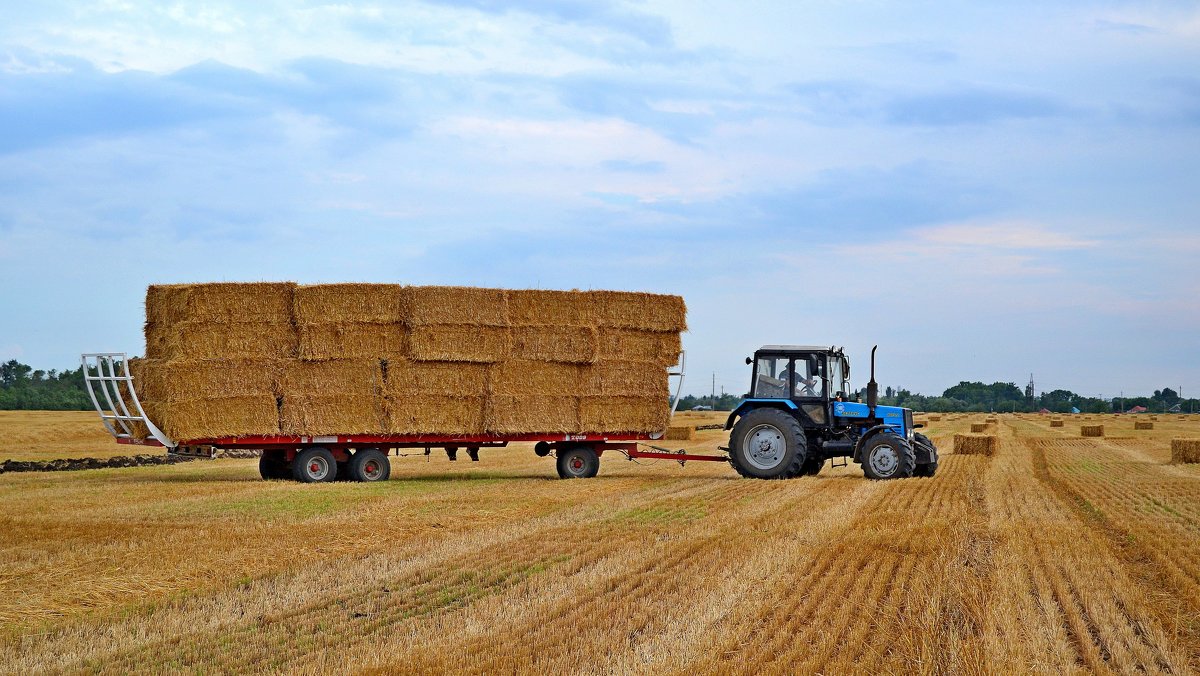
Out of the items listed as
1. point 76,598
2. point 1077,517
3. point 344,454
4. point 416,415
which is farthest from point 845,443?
point 76,598

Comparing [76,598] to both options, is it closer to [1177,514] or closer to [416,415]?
[416,415]

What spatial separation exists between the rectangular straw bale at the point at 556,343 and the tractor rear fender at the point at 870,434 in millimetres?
4645

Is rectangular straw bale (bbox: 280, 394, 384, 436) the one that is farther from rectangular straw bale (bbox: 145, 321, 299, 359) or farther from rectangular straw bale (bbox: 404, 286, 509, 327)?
rectangular straw bale (bbox: 404, 286, 509, 327)

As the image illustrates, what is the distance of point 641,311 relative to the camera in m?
19.3

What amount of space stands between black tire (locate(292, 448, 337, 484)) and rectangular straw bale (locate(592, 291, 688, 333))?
513 centimetres

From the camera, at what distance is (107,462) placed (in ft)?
76.1

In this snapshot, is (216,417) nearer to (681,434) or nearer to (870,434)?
(870,434)

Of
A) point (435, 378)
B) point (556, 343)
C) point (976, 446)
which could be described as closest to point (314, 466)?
point (435, 378)

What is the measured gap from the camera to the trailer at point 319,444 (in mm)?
17688

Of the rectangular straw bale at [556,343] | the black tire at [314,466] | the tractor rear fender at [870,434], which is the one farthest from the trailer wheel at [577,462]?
the tractor rear fender at [870,434]

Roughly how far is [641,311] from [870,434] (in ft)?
14.4

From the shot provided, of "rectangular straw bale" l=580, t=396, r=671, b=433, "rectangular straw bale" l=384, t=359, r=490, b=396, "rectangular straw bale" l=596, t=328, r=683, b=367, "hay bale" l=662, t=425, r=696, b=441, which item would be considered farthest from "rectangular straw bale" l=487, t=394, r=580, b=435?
"hay bale" l=662, t=425, r=696, b=441

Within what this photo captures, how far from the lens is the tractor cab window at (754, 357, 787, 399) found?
1889 centimetres

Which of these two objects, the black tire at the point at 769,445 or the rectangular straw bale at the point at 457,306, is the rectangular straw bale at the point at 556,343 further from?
the black tire at the point at 769,445
